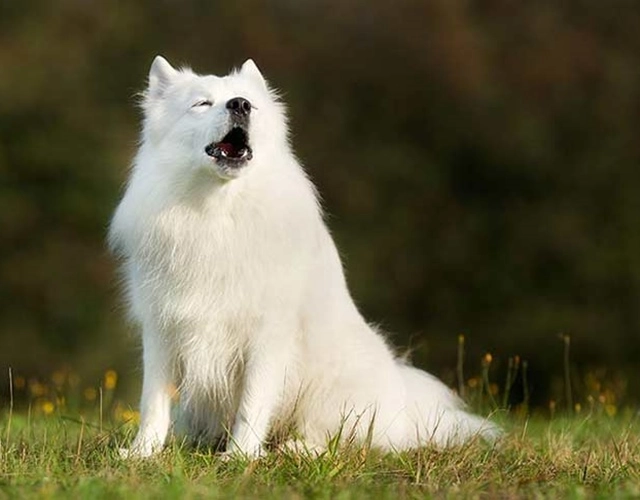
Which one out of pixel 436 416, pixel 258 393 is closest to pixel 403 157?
pixel 436 416

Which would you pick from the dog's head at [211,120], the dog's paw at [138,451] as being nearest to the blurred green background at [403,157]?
the dog's head at [211,120]

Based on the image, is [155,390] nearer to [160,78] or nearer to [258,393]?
[258,393]

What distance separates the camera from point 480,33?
2209 cm

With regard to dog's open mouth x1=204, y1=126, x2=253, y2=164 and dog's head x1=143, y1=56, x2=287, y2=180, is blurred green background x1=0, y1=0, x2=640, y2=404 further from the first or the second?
dog's open mouth x1=204, y1=126, x2=253, y2=164

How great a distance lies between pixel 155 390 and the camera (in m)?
5.81

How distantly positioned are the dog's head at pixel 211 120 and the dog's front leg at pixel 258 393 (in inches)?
34.2

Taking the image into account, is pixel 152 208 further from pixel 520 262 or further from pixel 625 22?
pixel 625 22

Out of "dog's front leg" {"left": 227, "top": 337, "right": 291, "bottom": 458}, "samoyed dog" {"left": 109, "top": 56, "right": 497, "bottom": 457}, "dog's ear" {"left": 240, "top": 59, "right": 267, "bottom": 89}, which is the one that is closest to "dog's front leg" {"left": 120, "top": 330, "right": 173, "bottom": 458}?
"samoyed dog" {"left": 109, "top": 56, "right": 497, "bottom": 457}

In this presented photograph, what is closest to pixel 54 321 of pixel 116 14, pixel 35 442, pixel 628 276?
pixel 116 14

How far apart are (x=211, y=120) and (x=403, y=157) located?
15.6 metres

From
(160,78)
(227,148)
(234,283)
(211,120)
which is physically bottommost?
(234,283)

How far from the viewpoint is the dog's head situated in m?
5.61

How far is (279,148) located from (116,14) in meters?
16.1

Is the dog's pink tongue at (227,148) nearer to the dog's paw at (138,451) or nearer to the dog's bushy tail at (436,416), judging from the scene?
the dog's paw at (138,451)
